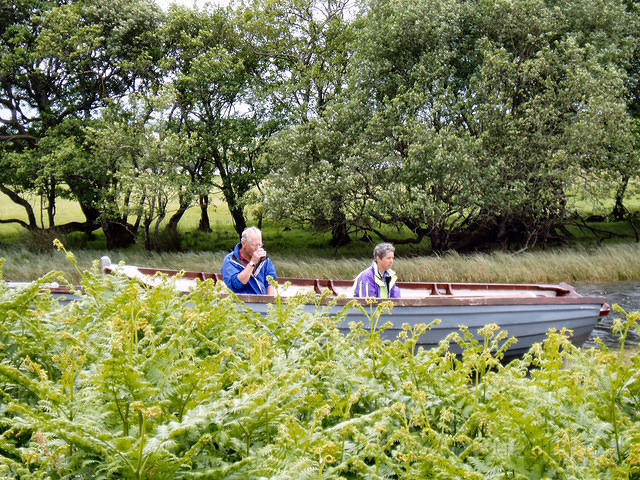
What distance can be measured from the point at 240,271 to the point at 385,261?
6.88 ft

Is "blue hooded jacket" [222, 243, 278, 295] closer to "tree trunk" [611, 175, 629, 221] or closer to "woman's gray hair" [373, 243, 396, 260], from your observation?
"woman's gray hair" [373, 243, 396, 260]

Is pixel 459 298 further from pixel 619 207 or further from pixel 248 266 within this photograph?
pixel 619 207

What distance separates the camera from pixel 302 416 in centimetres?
278

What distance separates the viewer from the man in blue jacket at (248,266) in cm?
773

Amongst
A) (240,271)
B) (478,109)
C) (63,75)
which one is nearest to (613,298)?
(478,109)

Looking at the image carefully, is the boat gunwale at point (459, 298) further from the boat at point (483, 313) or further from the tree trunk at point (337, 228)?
the tree trunk at point (337, 228)

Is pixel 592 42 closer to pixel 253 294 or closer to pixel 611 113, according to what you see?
pixel 611 113

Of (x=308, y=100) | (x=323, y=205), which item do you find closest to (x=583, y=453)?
(x=323, y=205)

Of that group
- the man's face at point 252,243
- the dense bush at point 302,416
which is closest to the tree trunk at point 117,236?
the man's face at point 252,243

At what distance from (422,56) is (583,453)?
18578 millimetres

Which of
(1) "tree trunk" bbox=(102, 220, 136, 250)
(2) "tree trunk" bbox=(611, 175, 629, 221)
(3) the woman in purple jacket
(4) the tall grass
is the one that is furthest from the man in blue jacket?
(1) "tree trunk" bbox=(102, 220, 136, 250)

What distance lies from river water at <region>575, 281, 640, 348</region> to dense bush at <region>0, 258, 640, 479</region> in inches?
390

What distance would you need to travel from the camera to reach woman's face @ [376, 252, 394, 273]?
789cm

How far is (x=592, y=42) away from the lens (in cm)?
1903
